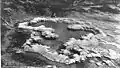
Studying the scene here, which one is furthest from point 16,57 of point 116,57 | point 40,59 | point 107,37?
point 107,37

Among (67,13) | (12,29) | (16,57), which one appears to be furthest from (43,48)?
(67,13)

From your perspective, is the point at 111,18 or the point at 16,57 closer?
the point at 16,57

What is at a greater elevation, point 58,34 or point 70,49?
point 58,34

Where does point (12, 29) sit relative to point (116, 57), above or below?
above

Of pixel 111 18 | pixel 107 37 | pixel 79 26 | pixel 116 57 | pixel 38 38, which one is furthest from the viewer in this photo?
pixel 111 18

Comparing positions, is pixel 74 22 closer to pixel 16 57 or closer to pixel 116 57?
pixel 116 57

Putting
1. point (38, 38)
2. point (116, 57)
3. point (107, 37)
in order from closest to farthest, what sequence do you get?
point (116, 57), point (38, 38), point (107, 37)

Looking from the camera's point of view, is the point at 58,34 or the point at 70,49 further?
the point at 58,34
